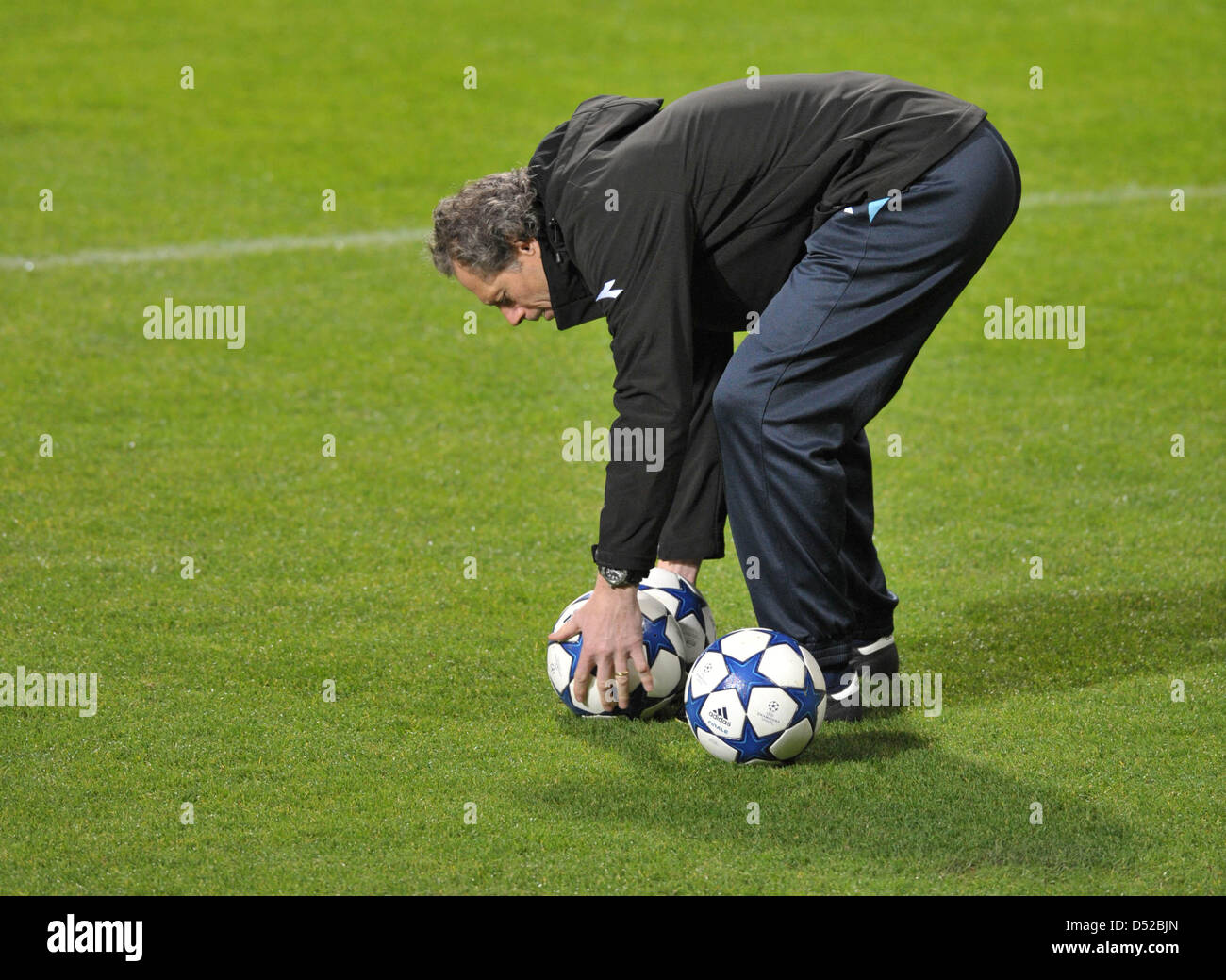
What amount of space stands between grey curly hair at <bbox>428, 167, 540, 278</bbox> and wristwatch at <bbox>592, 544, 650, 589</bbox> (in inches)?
40.4

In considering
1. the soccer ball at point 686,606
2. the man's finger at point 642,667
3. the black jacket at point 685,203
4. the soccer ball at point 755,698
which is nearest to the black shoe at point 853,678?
the soccer ball at point 755,698

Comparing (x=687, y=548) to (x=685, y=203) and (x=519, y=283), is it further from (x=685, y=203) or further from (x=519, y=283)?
(x=685, y=203)

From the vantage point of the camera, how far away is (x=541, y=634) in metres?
6.00

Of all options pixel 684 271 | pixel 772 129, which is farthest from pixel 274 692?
pixel 772 129

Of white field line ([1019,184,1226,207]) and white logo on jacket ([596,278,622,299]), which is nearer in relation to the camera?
white logo on jacket ([596,278,622,299])

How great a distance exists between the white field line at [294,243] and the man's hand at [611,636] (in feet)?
23.3

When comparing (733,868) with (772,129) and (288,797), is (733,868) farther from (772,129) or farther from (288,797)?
(772,129)

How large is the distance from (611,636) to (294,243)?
8.36 metres

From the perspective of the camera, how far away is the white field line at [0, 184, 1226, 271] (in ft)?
37.7

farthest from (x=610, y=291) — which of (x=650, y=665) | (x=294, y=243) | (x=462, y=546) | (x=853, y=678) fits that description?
(x=294, y=243)

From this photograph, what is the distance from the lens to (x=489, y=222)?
469 centimetres

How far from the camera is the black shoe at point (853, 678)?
5.15 metres

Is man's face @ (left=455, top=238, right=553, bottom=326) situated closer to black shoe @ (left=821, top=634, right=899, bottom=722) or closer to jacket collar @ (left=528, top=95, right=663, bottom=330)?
jacket collar @ (left=528, top=95, right=663, bottom=330)

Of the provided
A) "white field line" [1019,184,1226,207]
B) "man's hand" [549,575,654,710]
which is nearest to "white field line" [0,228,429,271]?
"white field line" [1019,184,1226,207]
